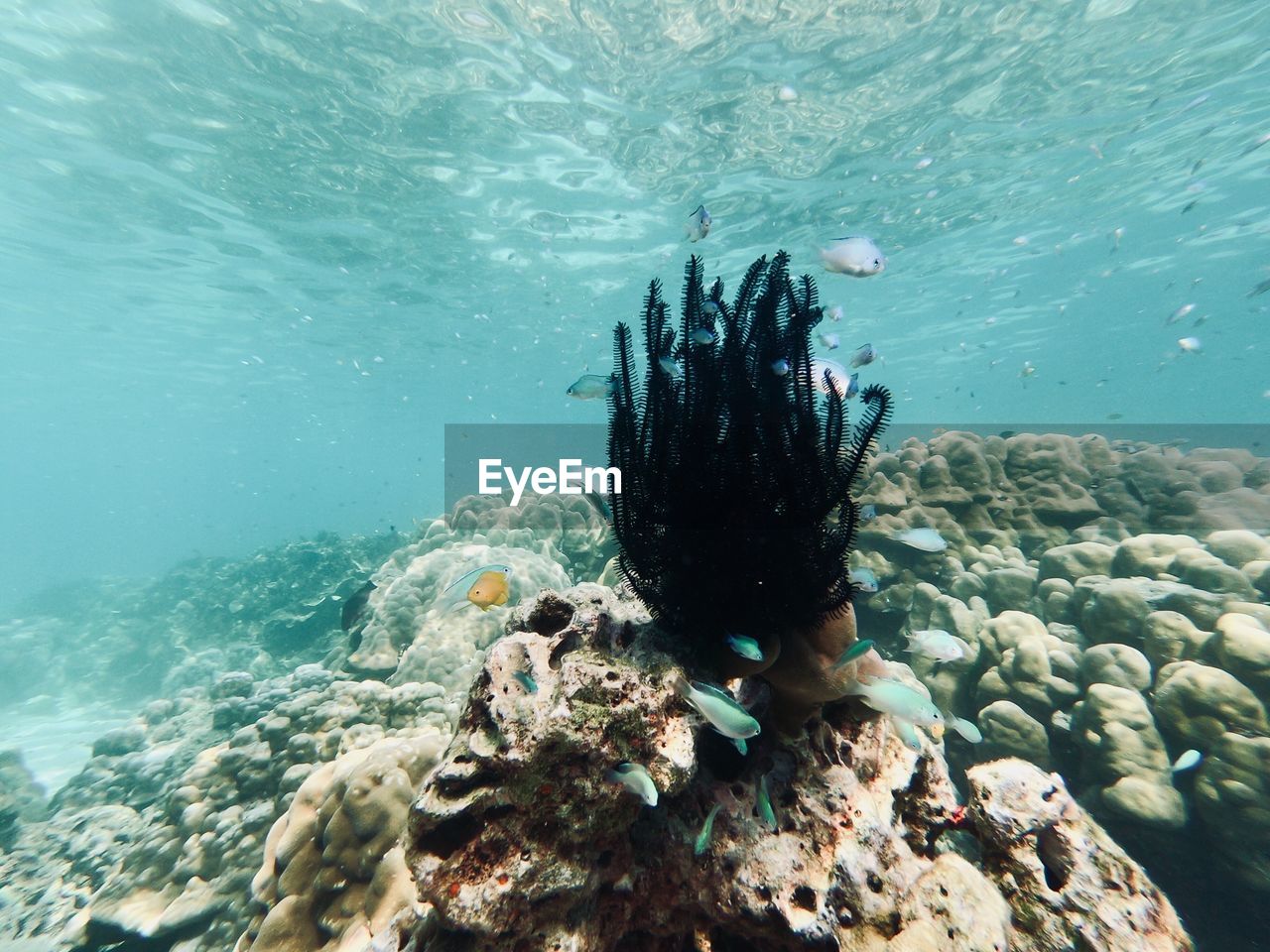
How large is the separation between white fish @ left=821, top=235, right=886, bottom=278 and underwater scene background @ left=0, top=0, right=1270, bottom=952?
10.9 inches

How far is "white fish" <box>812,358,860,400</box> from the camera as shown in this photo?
10.9 feet

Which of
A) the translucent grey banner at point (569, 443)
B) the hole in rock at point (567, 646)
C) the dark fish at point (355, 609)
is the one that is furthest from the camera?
the translucent grey banner at point (569, 443)

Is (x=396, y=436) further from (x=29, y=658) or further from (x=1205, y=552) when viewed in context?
(x=1205, y=552)

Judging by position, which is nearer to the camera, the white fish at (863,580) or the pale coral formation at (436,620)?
the white fish at (863,580)

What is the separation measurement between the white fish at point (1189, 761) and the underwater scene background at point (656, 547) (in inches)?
3.0

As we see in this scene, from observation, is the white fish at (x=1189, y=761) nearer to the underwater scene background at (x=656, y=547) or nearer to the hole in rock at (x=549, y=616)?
the underwater scene background at (x=656, y=547)

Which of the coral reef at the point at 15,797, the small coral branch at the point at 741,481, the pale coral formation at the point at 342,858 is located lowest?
the coral reef at the point at 15,797

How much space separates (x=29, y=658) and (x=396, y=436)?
254 ft

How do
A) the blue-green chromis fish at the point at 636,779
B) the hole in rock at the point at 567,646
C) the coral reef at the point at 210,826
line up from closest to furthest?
1. the blue-green chromis fish at the point at 636,779
2. the hole in rock at the point at 567,646
3. the coral reef at the point at 210,826

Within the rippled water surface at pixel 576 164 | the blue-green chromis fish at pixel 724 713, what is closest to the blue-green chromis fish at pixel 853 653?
the blue-green chromis fish at pixel 724 713

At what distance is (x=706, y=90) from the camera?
1502 centimetres

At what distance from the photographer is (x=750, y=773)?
265 centimetres

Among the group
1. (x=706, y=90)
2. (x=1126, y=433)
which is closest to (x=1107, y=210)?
(x=1126, y=433)

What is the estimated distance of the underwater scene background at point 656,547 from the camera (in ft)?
7.84
